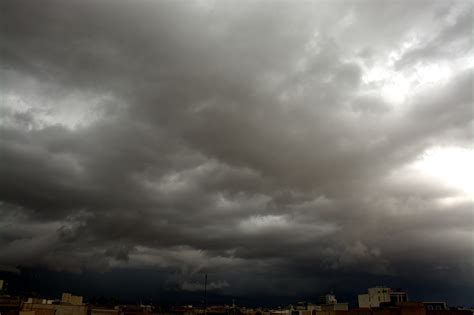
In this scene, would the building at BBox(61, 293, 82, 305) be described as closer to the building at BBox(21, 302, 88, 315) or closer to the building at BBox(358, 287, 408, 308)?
the building at BBox(21, 302, 88, 315)

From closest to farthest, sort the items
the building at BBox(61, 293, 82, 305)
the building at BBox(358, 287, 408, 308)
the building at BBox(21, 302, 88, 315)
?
the building at BBox(21, 302, 88, 315)
the building at BBox(61, 293, 82, 305)
the building at BBox(358, 287, 408, 308)

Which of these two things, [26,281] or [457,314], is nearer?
[457,314]

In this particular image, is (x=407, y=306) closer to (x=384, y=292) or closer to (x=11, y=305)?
(x=384, y=292)

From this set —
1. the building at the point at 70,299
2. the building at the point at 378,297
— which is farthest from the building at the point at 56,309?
the building at the point at 378,297

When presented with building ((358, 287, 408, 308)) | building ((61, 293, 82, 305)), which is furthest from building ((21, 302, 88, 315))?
building ((358, 287, 408, 308))

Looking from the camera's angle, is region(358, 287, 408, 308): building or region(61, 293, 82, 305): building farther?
region(358, 287, 408, 308): building

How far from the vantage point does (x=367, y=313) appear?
12306 centimetres

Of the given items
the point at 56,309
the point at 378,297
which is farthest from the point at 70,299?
the point at 378,297

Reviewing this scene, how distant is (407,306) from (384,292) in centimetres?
5918

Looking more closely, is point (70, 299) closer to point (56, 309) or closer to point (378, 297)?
point (56, 309)

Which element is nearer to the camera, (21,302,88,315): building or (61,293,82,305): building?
(21,302,88,315): building

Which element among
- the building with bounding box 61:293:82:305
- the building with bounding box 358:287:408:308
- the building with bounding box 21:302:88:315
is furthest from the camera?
the building with bounding box 358:287:408:308

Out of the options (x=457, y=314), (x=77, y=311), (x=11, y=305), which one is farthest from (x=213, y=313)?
(x=457, y=314)

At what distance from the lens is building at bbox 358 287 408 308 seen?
161 meters
